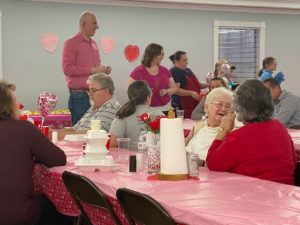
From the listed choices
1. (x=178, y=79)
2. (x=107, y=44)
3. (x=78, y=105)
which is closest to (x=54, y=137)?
(x=78, y=105)

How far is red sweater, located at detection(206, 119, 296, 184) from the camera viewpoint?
2656 millimetres

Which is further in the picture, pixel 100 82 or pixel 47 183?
pixel 100 82

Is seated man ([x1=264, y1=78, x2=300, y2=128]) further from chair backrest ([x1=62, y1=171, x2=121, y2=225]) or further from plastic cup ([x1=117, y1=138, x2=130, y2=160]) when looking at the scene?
chair backrest ([x1=62, y1=171, x2=121, y2=225])

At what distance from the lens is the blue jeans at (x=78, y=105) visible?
5605 millimetres

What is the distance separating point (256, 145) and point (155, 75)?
3540 mm

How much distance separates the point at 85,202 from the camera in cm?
257

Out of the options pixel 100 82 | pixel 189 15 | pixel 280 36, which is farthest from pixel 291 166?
pixel 280 36

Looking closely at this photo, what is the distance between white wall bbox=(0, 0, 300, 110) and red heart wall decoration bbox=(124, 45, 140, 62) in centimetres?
8

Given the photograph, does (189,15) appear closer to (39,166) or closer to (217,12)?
(217,12)

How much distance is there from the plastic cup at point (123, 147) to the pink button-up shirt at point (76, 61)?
2.66m

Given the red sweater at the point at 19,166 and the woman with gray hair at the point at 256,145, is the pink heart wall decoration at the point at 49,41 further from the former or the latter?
the woman with gray hair at the point at 256,145

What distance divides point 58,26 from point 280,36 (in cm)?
520

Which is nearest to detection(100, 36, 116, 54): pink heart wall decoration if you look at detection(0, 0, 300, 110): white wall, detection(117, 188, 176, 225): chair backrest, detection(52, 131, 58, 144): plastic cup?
detection(0, 0, 300, 110): white wall

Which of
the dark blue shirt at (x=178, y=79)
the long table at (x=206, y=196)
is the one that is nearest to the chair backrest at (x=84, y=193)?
the long table at (x=206, y=196)
